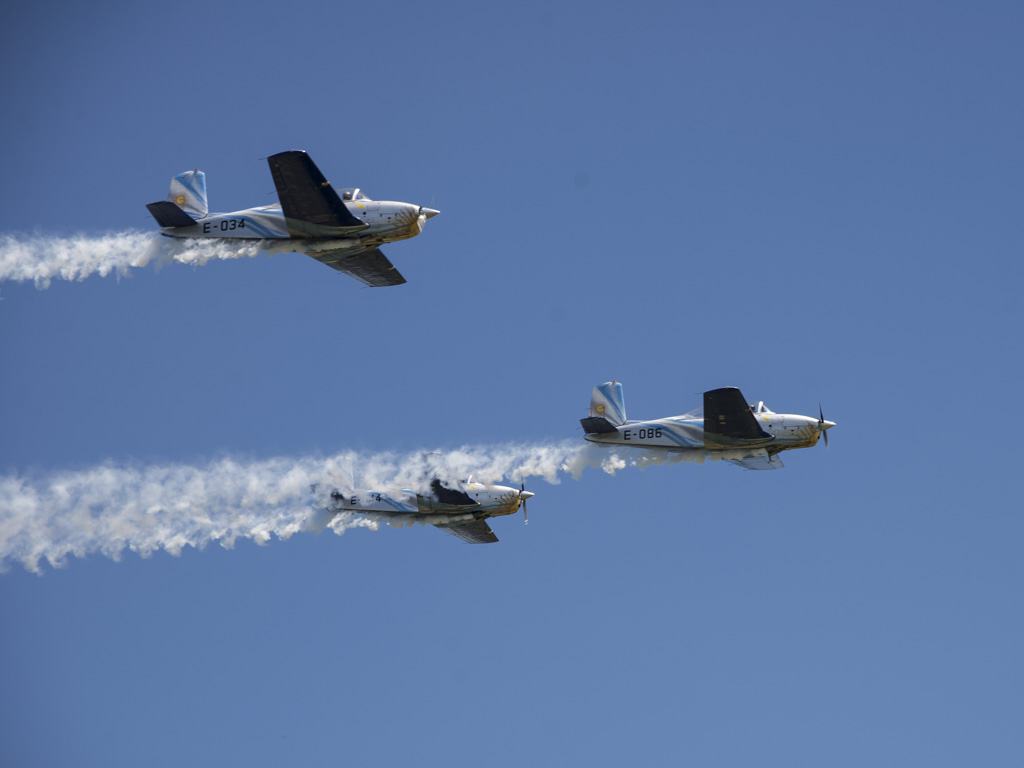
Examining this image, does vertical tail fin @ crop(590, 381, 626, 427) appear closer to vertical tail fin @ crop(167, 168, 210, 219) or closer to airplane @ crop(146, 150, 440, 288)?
airplane @ crop(146, 150, 440, 288)

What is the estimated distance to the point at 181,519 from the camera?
55875 millimetres

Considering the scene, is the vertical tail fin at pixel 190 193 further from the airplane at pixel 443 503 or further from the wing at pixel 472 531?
the wing at pixel 472 531

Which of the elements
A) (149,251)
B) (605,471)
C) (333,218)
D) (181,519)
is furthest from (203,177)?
(605,471)

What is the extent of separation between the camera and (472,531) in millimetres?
57000

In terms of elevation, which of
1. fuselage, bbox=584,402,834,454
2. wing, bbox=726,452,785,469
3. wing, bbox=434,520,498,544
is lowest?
wing, bbox=434,520,498,544

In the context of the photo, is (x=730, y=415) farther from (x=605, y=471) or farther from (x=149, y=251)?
(x=149, y=251)

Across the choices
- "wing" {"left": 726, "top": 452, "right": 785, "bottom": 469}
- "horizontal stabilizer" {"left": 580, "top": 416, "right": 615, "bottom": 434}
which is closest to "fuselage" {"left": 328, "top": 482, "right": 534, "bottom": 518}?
"horizontal stabilizer" {"left": 580, "top": 416, "right": 615, "bottom": 434}

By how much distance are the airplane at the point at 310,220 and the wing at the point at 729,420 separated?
42.0 feet

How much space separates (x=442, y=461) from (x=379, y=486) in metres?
2.99

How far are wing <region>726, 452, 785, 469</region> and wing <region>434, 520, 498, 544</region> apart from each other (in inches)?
438

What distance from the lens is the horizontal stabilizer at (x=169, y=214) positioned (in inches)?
1975

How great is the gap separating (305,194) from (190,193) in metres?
7.91

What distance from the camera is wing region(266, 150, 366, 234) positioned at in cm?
4650

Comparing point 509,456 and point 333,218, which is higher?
point 333,218
